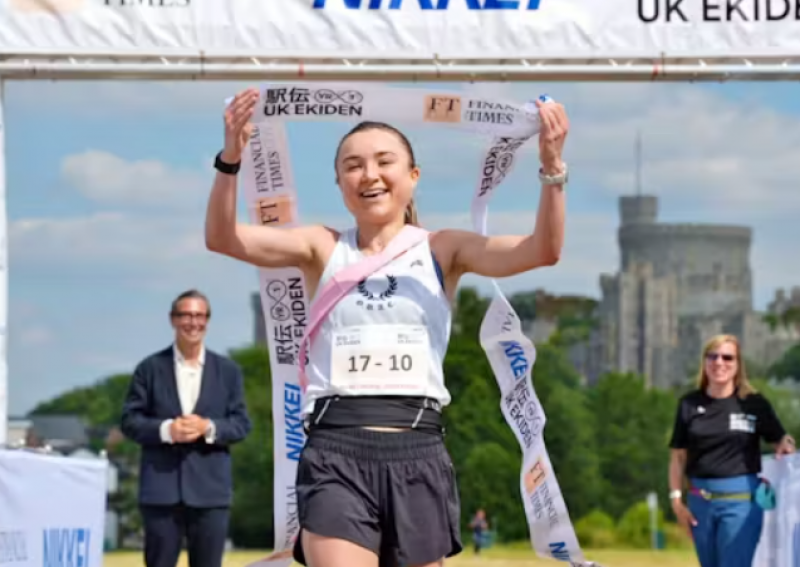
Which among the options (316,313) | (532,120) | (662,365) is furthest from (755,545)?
(662,365)

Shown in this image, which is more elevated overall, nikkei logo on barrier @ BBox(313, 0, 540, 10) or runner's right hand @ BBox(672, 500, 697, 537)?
nikkei logo on barrier @ BBox(313, 0, 540, 10)

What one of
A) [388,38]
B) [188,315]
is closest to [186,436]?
[188,315]

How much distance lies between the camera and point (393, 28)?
8.62m

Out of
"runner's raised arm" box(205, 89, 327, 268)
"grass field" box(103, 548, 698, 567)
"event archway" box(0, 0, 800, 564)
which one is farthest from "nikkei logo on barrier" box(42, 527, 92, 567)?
"grass field" box(103, 548, 698, 567)

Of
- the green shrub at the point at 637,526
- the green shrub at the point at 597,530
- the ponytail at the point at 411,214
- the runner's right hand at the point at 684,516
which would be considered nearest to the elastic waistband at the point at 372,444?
the ponytail at the point at 411,214

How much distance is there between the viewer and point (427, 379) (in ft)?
18.5

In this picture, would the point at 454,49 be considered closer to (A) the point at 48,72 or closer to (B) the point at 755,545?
(A) the point at 48,72

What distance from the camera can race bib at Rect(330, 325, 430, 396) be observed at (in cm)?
557

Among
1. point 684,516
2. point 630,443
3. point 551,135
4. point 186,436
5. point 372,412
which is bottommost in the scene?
point 630,443

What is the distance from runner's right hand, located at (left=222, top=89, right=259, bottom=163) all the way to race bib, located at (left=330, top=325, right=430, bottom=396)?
0.67m

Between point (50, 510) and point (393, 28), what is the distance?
9.49 feet

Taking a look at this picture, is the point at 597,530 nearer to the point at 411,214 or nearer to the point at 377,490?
the point at 411,214

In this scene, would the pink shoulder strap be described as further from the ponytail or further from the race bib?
the ponytail

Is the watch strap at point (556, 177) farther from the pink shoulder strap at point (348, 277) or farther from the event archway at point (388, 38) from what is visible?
the event archway at point (388, 38)
